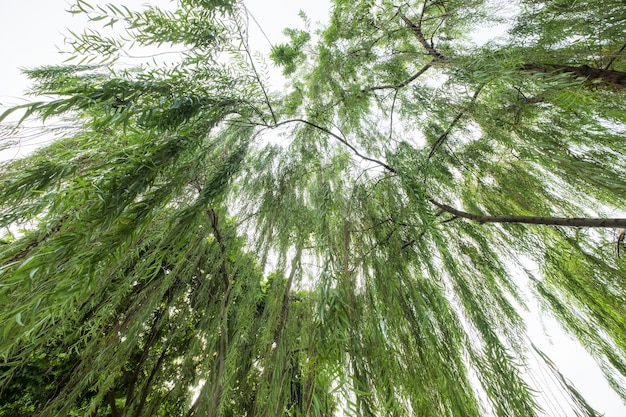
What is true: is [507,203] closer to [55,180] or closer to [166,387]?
[55,180]

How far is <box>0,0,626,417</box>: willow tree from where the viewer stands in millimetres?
702

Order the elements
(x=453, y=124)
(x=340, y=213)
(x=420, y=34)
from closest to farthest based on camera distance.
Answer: (x=340, y=213)
(x=453, y=124)
(x=420, y=34)

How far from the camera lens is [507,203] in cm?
168

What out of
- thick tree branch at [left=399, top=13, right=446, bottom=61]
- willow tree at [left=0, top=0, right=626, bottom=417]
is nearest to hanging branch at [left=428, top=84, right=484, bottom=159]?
willow tree at [left=0, top=0, right=626, bottom=417]

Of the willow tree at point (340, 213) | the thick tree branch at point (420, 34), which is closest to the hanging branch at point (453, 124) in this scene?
the willow tree at point (340, 213)

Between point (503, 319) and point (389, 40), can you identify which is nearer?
point (503, 319)

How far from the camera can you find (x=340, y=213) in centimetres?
140

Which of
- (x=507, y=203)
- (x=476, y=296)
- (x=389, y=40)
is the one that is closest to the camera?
(x=476, y=296)

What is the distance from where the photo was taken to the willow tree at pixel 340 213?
70 centimetres

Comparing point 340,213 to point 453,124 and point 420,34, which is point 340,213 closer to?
point 453,124

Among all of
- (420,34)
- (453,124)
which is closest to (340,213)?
(453,124)

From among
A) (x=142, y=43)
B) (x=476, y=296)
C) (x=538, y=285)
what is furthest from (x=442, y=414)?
(x=142, y=43)

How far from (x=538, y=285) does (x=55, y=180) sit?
2569 millimetres

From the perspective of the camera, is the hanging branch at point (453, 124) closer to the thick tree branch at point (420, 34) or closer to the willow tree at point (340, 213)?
the willow tree at point (340, 213)
